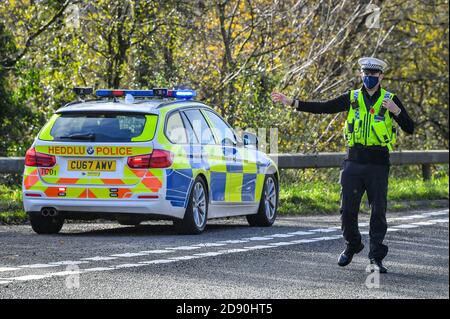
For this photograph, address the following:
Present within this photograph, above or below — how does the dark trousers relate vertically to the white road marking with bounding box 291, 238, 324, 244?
above

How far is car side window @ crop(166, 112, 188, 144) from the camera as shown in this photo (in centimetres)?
1399

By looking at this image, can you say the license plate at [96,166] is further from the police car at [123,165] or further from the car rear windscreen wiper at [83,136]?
the car rear windscreen wiper at [83,136]

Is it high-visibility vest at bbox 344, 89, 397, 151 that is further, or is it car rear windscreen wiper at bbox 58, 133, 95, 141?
car rear windscreen wiper at bbox 58, 133, 95, 141

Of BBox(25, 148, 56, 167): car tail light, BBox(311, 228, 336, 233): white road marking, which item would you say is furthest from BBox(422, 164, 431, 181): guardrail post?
BBox(25, 148, 56, 167): car tail light

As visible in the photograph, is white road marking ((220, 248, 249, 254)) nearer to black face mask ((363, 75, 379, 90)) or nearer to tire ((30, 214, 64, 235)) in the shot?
black face mask ((363, 75, 379, 90))

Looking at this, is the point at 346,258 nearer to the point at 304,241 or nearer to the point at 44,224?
the point at 304,241

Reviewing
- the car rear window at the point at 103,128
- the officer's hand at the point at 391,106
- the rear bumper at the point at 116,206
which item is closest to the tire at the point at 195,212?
the rear bumper at the point at 116,206

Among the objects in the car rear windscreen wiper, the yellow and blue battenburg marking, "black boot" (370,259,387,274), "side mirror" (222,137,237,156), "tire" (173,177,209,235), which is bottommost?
"black boot" (370,259,387,274)

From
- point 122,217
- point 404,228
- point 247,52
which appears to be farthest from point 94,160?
point 247,52

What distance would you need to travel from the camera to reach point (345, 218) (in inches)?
448

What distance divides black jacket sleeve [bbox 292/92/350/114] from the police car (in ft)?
8.12

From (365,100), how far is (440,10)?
2294 cm

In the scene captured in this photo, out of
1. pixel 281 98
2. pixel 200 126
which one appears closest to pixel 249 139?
pixel 200 126

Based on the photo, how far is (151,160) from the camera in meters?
13.6
